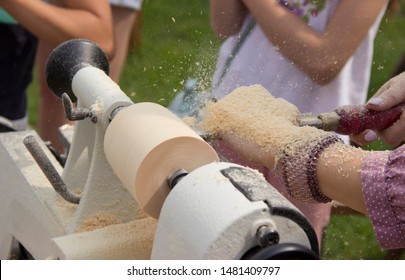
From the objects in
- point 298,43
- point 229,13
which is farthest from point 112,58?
point 298,43

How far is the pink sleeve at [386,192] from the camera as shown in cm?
81

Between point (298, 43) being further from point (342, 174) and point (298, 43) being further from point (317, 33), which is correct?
point (342, 174)

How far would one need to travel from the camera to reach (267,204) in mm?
751

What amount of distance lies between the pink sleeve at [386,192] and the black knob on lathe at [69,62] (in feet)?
1.65

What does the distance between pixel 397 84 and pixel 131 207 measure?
1.54ft

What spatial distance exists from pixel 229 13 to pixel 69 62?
0.37 metres

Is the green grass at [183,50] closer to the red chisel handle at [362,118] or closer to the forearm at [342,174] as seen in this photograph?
the red chisel handle at [362,118]

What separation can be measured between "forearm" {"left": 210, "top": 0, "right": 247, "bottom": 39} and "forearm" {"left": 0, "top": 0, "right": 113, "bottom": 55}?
43 cm

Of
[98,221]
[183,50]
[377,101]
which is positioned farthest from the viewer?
[183,50]

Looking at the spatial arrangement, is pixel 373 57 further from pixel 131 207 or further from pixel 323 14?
pixel 131 207

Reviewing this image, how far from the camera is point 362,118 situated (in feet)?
3.57

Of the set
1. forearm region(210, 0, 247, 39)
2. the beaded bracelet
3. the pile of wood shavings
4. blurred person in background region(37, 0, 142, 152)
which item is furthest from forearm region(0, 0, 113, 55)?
the beaded bracelet
